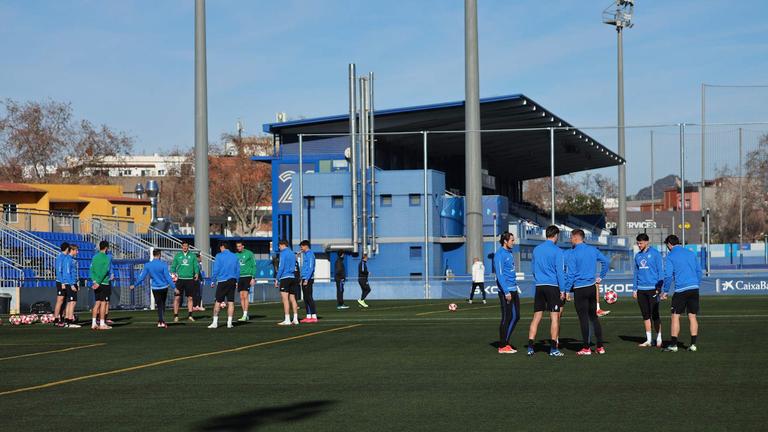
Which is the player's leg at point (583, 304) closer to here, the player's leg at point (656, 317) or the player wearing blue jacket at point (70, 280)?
the player's leg at point (656, 317)

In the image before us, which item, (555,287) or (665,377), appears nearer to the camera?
(665,377)

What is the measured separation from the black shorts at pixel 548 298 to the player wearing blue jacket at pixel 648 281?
2.44 meters

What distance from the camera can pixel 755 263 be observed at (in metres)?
65.9

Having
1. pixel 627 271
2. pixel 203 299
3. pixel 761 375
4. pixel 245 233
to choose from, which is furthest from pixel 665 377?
pixel 245 233

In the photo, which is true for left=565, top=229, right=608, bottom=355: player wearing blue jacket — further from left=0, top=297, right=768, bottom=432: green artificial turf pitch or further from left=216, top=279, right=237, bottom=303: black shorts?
left=216, top=279, right=237, bottom=303: black shorts

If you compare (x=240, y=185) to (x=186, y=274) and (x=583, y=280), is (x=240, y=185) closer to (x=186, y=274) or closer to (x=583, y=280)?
(x=186, y=274)

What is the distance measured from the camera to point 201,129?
4512 cm

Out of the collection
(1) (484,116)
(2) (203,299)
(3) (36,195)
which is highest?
(1) (484,116)

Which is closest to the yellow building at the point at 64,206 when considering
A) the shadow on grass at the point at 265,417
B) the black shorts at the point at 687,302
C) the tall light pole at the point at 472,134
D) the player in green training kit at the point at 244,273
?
the tall light pole at the point at 472,134

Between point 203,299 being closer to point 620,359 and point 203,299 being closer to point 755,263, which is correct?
point 620,359

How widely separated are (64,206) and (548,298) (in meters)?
47.5

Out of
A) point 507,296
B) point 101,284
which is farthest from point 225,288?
point 507,296

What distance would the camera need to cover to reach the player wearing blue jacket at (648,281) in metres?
18.8

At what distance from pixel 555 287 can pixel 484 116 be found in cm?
4810
